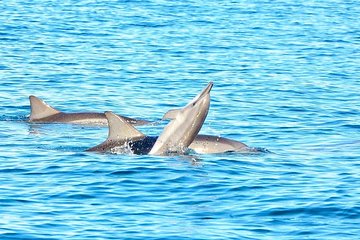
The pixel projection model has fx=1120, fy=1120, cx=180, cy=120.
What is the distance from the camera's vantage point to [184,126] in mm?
21391

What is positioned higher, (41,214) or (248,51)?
(41,214)

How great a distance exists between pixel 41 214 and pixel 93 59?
76.8 feet

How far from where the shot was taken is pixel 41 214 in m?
16.9

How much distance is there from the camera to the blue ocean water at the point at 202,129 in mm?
16781

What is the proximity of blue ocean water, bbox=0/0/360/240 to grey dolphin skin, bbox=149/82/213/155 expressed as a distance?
1.21ft

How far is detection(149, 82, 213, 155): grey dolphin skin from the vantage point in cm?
2120

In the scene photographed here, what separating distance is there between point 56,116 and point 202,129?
140 inches

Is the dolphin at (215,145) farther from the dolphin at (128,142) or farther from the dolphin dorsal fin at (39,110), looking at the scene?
the dolphin dorsal fin at (39,110)

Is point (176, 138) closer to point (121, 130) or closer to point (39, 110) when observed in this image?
point (121, 130)

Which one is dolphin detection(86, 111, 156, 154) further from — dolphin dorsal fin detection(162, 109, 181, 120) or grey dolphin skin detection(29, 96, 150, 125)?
grey dolphin skin detection(29, 96, 150, 125)

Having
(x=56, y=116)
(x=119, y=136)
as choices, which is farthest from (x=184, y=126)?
(x=56, y=116)

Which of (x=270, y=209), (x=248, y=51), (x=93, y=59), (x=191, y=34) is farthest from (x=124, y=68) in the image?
(x=270, y=209)

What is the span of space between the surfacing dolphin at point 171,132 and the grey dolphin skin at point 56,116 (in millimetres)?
4703

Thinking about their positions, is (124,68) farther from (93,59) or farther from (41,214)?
(41,214)
